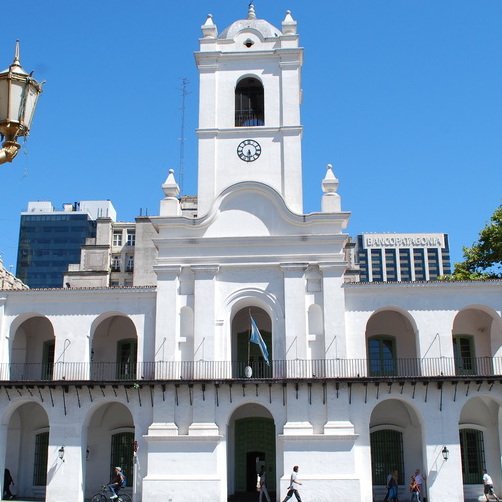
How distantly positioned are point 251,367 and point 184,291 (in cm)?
471

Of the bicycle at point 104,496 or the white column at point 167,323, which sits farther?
the white column at point 167,323

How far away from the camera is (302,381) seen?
32.2 metres

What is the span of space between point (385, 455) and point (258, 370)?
7.07m

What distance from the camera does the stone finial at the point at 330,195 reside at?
3500 cm

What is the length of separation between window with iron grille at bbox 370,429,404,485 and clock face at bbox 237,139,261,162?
1429 centimetres

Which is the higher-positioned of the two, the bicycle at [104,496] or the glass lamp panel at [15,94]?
the glass lamp panel at [15,94]

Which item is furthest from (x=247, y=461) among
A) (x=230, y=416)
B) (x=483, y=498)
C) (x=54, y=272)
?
(x=54, y=272)

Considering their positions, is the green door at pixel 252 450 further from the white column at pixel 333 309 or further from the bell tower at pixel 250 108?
the bell tower at pixel 250 108

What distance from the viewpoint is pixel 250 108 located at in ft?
125

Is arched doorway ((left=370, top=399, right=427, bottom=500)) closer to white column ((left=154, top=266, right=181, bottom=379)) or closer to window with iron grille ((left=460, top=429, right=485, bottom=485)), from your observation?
window with iron grille ((left=460, top=429, right=485, bottom=485))

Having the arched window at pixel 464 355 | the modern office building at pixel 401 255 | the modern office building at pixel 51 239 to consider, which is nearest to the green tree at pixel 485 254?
the arched window at pixel 464 355

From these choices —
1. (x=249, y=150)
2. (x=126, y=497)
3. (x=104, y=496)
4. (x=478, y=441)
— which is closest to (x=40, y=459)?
(x=126, y=497)

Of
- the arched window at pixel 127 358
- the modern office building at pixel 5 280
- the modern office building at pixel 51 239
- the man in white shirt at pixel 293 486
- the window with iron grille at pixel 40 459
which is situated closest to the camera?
the man in white shirt at pixel 293 486

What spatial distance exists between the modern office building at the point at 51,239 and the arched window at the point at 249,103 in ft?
249
